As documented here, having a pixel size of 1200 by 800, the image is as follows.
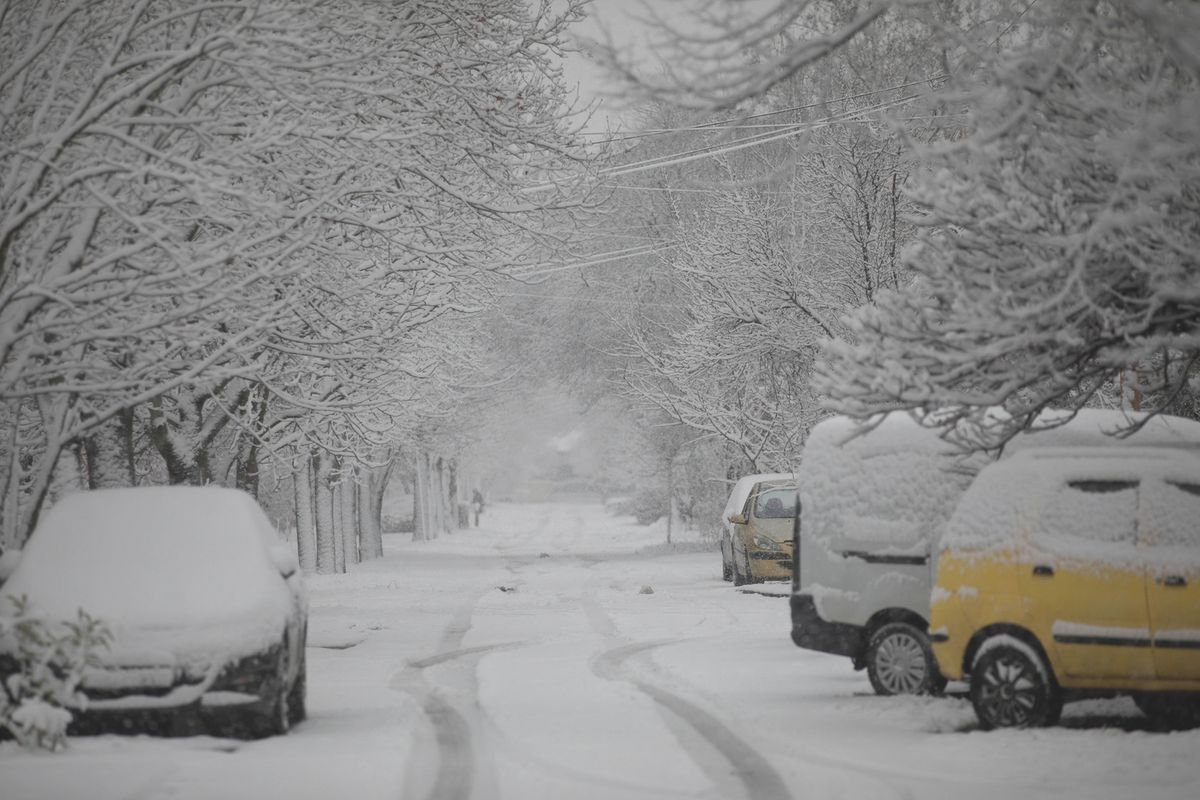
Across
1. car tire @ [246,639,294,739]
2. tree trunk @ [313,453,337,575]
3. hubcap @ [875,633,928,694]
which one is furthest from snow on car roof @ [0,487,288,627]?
tree trunk @ [313,453,337,575]

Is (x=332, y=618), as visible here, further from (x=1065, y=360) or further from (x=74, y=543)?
(x=1065, y=360)

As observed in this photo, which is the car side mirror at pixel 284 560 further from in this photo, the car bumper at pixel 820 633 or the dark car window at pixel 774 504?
the dark car window at pixel 774 504

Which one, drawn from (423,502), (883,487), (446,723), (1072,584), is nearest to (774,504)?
(883,487)

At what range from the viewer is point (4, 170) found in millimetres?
14961

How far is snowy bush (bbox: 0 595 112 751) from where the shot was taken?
9.44 m

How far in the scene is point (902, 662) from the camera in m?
12.9

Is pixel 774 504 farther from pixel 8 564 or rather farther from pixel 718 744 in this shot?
pixel 8 564

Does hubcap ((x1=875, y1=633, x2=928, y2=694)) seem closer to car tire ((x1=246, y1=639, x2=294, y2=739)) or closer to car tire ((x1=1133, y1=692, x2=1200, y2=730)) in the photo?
car tire ((x1=1133, y1=692, x2=1200, y2=730))

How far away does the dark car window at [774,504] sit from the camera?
2819cm

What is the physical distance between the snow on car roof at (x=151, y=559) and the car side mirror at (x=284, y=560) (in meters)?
0.08

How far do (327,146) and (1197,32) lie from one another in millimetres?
8886

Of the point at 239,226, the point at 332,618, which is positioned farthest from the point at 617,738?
the point at 332,618

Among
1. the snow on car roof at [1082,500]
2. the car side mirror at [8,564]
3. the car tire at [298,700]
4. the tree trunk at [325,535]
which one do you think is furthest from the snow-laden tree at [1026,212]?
the tree trunk at [325,535]

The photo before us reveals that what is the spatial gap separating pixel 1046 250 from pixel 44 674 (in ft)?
22.7
